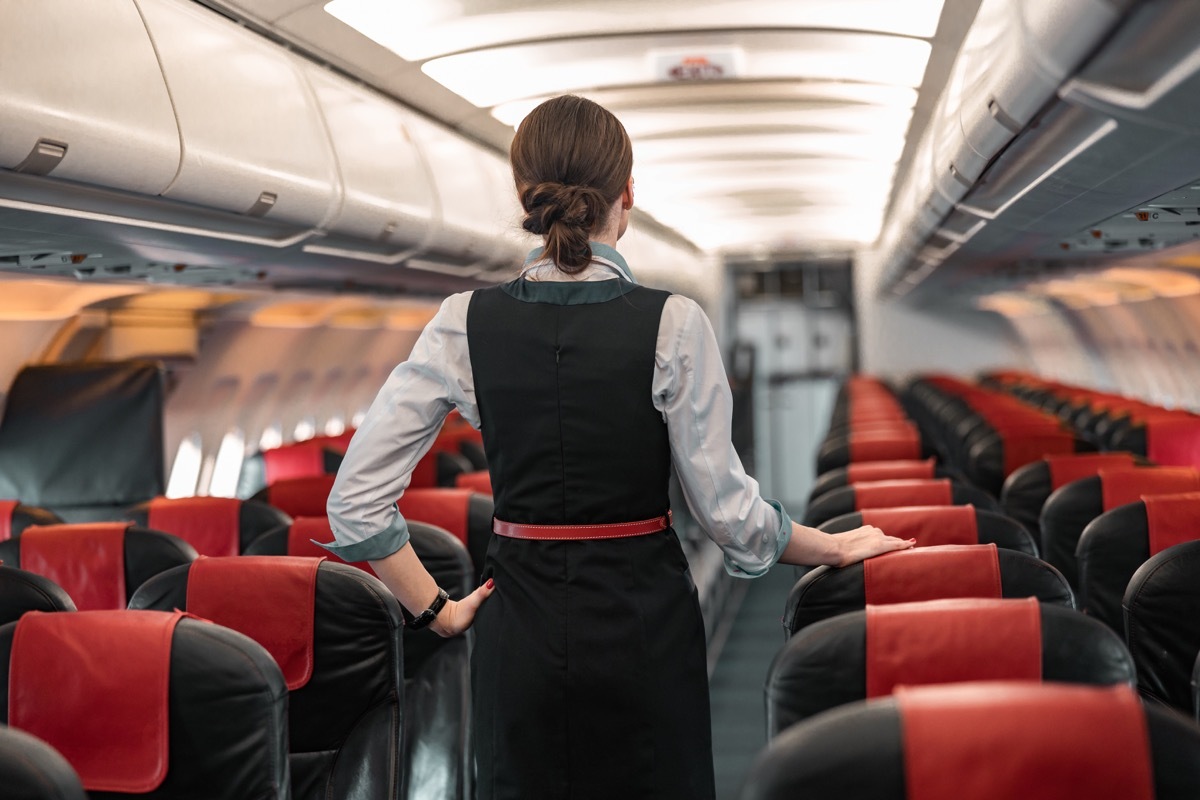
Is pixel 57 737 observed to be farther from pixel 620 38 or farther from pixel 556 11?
pixel 620 38

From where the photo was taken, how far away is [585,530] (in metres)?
2.25

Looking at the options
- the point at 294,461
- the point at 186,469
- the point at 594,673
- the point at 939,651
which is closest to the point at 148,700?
the point at 594,673

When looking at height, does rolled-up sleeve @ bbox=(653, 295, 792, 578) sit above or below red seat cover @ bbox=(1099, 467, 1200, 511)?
above

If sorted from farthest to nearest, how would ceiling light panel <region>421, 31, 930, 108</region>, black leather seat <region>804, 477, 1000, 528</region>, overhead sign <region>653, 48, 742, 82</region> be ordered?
overhead sign <region>653, 48, 742, 82</region>
ceiling light panel <region>421, 31, 930, 108</region>
black leather seat <region>804, 477, 1000, 528</region>

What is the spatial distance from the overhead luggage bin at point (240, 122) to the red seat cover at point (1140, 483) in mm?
3012

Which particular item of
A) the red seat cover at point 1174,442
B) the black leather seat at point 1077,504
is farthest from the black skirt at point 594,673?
the red seat cover at point 1174,442

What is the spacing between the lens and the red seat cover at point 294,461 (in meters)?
6.86

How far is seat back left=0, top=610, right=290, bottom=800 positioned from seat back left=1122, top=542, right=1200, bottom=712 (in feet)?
6.38

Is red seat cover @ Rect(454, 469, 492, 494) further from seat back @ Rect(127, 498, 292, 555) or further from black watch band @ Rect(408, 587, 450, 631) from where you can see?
black watch band @ Rect(408, 587, 450, 631)

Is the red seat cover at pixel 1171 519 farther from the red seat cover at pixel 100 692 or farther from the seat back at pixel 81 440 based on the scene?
the seat back at pixel 81 440

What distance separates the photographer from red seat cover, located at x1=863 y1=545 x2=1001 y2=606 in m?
2.47

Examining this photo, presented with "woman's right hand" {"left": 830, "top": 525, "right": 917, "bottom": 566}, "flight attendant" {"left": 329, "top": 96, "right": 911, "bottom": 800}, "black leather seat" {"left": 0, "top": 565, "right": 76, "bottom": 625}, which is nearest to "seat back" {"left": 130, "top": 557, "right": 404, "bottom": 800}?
"black leather seat" {"left": 0, "top": 565, "right": 76, "bottom": 625}

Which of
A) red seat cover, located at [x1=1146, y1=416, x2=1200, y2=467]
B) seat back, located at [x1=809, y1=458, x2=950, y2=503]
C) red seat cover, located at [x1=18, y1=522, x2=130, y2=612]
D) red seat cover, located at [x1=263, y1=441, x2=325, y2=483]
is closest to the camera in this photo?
red seat cover, located at [x1=18, y1=522, x2=130, y2=612]

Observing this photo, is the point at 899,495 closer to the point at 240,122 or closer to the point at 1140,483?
the point at 1140,483
